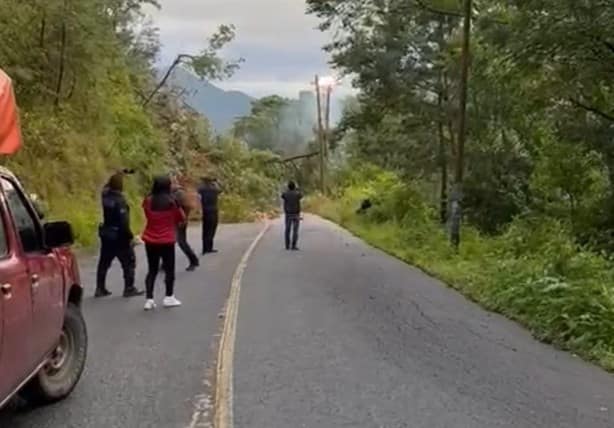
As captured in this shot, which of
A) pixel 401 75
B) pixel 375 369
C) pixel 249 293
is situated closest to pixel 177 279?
pixel 249 293

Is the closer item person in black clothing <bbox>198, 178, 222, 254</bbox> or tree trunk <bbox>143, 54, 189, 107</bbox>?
person in black clothing <bbox>198, 178, 222, 254</bbox>

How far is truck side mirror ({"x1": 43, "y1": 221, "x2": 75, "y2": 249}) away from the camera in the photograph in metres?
6.03

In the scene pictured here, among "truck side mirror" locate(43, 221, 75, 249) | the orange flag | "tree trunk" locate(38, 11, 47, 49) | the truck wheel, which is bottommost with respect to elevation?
the truck wheel

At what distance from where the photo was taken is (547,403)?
256 inches

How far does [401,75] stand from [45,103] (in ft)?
34.1

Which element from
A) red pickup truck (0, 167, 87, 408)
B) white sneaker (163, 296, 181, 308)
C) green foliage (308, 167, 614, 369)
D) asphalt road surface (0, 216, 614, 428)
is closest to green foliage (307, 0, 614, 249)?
green foliage (308, 167, 614, 369)

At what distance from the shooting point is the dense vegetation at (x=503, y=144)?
39.2ft

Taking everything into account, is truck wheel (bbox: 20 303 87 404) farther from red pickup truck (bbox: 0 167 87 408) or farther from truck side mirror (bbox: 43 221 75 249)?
truck side mirror (bbox: 43 221 75 249)

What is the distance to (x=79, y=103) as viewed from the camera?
26312 mm

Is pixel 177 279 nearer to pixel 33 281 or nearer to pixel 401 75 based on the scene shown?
pixel 33 281

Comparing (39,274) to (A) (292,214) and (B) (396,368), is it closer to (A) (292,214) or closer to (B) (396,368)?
(B) (396,368)

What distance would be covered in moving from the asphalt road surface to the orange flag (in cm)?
204

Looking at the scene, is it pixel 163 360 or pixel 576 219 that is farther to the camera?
pixel 576 219

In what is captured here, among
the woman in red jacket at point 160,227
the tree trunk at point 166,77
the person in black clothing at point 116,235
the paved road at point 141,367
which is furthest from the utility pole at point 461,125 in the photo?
the tree trunk at point 166,77
